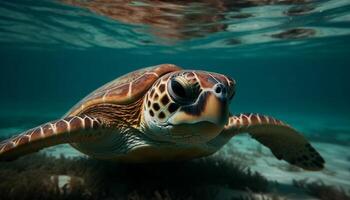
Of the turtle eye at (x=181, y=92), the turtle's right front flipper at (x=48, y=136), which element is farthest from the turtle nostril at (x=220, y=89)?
the turtle's right front flipper at (x=48, y=136)

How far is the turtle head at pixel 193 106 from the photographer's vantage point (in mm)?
2598

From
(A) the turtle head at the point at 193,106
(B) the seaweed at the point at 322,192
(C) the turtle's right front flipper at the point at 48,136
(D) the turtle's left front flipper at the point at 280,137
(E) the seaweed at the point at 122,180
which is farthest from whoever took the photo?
(B) the seaweed at the point at 322,192

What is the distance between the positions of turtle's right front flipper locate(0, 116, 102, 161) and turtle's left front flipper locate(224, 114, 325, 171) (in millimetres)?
2008

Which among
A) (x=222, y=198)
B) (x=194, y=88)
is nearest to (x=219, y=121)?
(x=194, y=88)

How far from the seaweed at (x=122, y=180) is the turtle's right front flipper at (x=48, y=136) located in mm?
727

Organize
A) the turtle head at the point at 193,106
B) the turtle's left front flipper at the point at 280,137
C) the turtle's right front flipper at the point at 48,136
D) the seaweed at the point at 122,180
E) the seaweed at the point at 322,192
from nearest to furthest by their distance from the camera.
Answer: the turtle head at the point at 193,106 → the turtle's right front flipper at the point at 48,136 → the seaweed at the point at 122,180 → the turtle's left front flipper at the point at 280,137 → the seaweed at the point at 322,192

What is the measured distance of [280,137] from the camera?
498 cm

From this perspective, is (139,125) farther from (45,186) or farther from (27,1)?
(27,1)

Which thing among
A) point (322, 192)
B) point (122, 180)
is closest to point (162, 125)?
point (122, 180)

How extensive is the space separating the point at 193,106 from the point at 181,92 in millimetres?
186

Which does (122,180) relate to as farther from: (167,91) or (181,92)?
(181,92)

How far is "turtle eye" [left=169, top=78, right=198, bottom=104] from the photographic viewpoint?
8.75 feet

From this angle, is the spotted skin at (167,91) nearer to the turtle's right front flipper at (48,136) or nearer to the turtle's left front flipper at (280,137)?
the turtle's right front flipper at (48,136)

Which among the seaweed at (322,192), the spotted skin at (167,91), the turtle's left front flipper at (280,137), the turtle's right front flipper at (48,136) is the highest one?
the spotted skin at (167,91)
